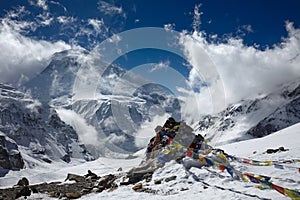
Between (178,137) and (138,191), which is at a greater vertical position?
(178,137)

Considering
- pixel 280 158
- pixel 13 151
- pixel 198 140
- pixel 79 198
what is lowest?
pixel 79 198

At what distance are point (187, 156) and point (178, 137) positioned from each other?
11.8 meters

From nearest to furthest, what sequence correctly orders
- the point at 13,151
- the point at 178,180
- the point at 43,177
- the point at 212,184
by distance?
the point at 212,184 → the point at 178,180 → the point at 43,177 → the point at 13,151

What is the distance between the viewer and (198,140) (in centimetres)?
3341

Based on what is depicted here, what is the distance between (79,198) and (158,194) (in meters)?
8.19

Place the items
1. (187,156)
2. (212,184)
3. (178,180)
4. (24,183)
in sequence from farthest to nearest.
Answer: (24,183) < (187,156) < (178,180) < (212,184)

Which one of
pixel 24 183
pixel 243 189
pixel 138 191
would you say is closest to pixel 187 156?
pixel 138 191

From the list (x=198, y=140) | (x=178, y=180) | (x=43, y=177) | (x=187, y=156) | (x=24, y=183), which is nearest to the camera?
(x=178, y=180)

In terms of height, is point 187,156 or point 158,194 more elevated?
point 187,156

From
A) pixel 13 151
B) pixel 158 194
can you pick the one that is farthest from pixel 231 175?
pixel 13 151

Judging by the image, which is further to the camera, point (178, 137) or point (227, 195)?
point (178, 137)

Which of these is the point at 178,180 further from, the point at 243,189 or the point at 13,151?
the point at 13,151

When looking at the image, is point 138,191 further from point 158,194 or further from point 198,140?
point 198,140

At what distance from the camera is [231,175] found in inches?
677
